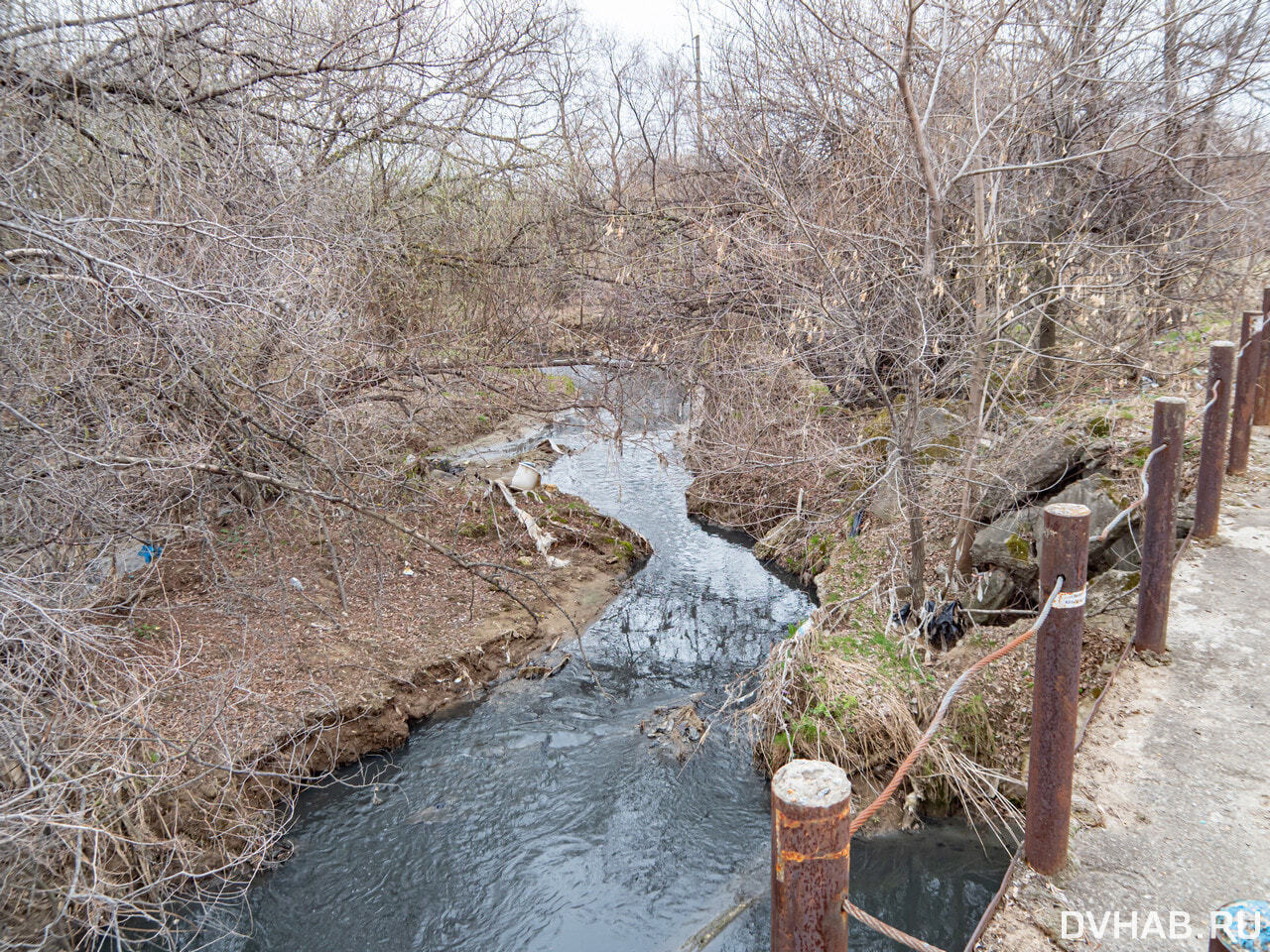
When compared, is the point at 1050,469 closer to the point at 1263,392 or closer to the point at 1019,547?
the point at 1019,547

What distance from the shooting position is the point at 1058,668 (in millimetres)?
2551

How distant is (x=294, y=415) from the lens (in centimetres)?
→ 658

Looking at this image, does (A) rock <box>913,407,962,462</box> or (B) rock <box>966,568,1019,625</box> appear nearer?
(B) rock <box>966,568,1019,625</box>

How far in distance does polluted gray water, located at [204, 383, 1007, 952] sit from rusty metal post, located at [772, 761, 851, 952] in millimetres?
3536

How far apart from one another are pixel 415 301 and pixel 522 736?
17.0 feet

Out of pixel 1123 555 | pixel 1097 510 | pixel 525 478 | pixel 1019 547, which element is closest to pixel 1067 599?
pixel 1123 555

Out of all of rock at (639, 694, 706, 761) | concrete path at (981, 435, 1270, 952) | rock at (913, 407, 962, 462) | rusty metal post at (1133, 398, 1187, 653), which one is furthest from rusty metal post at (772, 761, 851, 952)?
rock at (913, 407, 962, 462)

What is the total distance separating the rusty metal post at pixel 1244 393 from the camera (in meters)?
5.98

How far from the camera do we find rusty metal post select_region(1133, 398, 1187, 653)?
3801mm

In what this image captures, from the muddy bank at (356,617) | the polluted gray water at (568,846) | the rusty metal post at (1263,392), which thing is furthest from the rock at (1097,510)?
the muddy bank at (356,617)

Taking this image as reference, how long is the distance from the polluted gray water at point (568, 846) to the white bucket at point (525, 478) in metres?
3.99

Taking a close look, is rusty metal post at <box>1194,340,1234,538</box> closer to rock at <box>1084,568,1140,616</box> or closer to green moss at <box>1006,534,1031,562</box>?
rock at <box>1084,568,1140,616</box>

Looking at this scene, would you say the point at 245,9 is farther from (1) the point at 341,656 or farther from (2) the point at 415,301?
(1) the point at 341,656

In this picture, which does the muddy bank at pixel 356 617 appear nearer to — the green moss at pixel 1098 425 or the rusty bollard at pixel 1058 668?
the rusty bollard at pixel 1058 668
